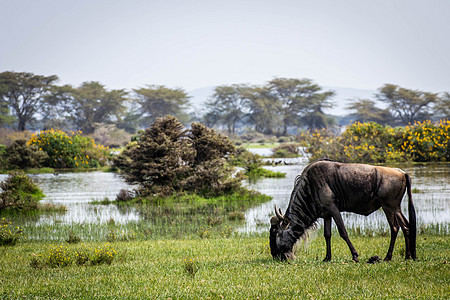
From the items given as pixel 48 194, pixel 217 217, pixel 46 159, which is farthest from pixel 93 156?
pixel 217 217

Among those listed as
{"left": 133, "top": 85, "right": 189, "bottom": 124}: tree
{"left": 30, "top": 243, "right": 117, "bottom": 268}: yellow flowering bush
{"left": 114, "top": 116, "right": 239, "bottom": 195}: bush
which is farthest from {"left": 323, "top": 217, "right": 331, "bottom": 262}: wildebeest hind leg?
{"left": 133, "top": 85, "right": 189, "bottom": 124}: tree

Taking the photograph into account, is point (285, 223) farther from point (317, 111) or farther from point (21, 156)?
point (317, 111)

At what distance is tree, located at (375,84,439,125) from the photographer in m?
76.1

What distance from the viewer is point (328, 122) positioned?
84.6m

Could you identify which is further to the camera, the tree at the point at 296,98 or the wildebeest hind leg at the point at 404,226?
the tree at the point at 296,98

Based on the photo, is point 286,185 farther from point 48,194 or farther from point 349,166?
point 349,166

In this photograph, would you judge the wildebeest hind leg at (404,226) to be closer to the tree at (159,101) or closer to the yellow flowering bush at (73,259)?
the yellow flowering bush at (73,259)

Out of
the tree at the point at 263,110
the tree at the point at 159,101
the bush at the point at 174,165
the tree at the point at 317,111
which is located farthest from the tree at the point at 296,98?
the bush at the point at 174,165

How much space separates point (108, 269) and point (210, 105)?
82.5 metres

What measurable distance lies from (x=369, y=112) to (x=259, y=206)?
69477mm

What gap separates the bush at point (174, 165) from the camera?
18.9m

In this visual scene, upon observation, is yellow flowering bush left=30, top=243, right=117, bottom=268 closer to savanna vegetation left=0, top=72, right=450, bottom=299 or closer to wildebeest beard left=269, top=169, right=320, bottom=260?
savanna vegetation left=0, top=72, right=450, bottom=299

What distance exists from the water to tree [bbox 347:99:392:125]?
178 feet

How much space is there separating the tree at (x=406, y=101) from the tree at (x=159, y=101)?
35038 mm
